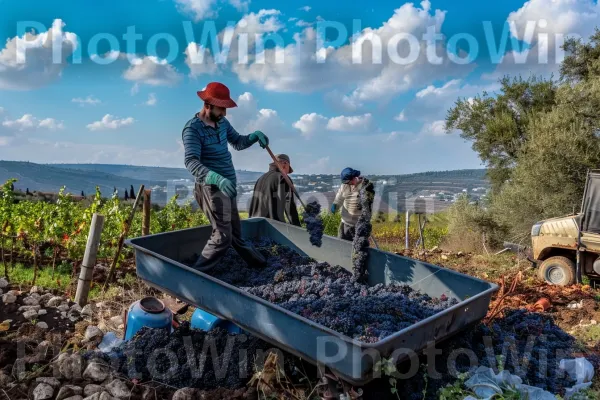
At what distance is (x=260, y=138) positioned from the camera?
5309mm

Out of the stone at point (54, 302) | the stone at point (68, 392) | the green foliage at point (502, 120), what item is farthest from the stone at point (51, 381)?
the green foliage at point (502, 120)

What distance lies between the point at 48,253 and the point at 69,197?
3.20 ft

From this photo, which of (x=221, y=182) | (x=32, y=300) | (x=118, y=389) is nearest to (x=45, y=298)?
(x=32, y=300)

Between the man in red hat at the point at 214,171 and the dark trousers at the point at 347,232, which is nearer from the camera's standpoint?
the man in red hat at the point at 214,171

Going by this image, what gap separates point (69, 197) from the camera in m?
8.72

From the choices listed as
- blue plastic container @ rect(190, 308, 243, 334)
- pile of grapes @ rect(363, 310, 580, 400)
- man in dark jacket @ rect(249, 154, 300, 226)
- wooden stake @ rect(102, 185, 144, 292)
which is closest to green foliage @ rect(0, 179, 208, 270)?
wooden stake @ rect(102, 185, 144, 292)

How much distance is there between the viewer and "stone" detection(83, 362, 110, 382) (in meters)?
3.83

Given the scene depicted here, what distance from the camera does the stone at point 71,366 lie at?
3.88 meters

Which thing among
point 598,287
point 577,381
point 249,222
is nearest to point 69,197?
point 249,222

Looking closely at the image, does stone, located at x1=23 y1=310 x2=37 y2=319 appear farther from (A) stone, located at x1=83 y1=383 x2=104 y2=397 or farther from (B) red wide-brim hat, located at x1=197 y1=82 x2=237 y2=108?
(B) red wide-brim hat, located at x1=197 y1=82 x2=237 y2=108

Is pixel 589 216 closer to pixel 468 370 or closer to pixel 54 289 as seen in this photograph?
pixel 468 370

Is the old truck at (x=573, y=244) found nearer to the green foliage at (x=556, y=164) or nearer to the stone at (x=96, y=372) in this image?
the green foliage at (x=556, y=164)

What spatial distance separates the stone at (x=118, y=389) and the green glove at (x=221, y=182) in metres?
1.61

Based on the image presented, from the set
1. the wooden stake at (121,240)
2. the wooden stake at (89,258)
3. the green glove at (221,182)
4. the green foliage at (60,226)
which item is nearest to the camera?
the green glove at (221,182)
